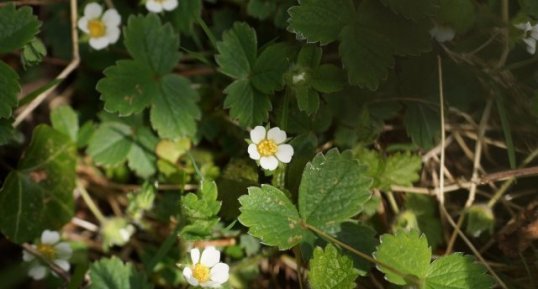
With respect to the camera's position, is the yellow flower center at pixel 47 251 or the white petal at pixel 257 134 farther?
the yellow flower center at pixel 47 251

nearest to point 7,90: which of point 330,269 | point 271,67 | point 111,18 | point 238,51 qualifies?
point 111,18

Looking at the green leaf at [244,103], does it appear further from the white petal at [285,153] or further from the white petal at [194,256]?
the white petal at [194,256]

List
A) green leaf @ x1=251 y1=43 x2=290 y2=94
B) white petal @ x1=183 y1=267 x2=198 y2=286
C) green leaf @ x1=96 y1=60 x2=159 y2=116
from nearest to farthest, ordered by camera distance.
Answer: white petal @ x1=183 y1=267 x2=198 y2=286 → green leaf @ x1=251 y1=43 x2=290 y2=94 → green leaf @ x1=96 y1=60 x2=159 y2=116

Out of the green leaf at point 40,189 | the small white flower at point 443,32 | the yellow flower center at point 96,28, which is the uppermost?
the small white flower at point 443,32

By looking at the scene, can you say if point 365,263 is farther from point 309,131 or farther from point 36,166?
point 36,166

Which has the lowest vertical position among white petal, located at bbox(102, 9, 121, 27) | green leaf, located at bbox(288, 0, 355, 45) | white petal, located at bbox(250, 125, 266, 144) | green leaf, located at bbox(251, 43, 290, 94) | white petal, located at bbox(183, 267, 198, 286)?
white petal, located at bbox(183, 267, 198, 286)

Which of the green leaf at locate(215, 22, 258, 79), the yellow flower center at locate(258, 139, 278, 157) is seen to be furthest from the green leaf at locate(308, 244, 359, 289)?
the green leaf at locate(215, 22, 258, 79)

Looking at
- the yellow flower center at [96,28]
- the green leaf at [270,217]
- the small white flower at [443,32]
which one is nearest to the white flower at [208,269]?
the green leaf at [270,217]

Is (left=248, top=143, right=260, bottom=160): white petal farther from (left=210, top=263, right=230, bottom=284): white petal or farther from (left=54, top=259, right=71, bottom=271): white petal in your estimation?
(left=54, top=259, right=71, bottom=271): white petal
